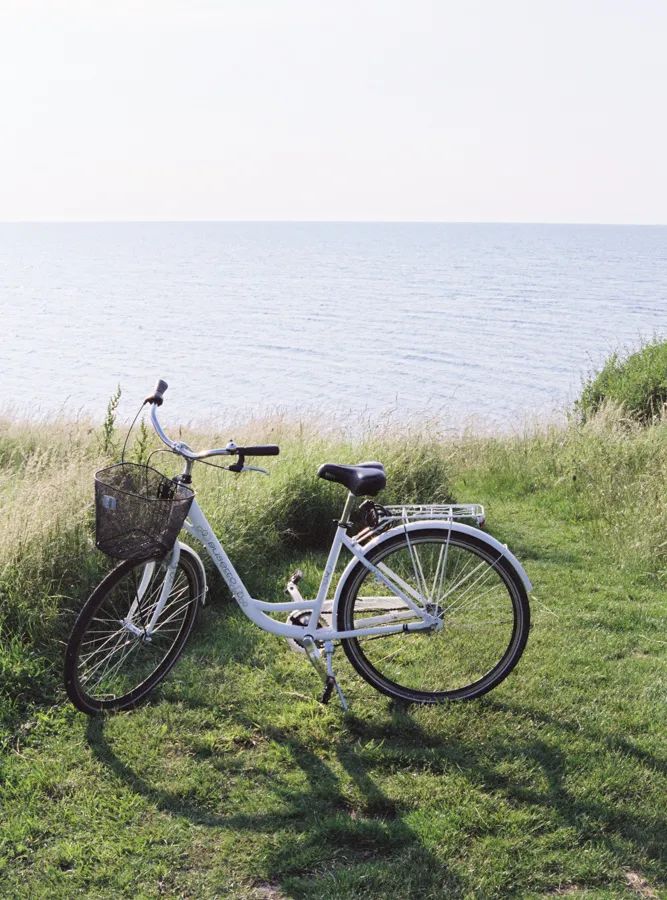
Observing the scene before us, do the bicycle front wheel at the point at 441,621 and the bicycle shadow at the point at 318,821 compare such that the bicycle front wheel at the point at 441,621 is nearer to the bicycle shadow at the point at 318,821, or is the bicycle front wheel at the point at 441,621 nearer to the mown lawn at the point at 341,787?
the mown lawn at the point at 341,787

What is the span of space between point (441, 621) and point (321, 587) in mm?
603

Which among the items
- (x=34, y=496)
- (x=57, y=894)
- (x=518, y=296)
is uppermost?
(x=518, y=296)

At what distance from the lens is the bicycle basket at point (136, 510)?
3633 mm

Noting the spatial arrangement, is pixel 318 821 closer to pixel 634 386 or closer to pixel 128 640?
pixel 128 640

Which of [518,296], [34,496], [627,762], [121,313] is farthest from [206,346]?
[627,762]

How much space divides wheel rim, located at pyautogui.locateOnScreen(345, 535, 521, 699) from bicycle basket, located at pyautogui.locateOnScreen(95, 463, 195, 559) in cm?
92

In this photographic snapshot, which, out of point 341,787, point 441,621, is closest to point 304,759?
point 341,787

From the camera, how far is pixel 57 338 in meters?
37.5

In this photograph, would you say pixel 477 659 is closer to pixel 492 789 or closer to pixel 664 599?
pixel 492 789

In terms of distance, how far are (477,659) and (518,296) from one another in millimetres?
53089

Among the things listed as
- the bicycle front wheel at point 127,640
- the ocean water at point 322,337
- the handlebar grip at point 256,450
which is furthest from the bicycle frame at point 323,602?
the ocean water at point 322,337

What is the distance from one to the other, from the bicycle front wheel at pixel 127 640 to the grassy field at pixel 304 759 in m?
0.14

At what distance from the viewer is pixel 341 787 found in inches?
143

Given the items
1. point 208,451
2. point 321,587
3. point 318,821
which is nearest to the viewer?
point 318,821
